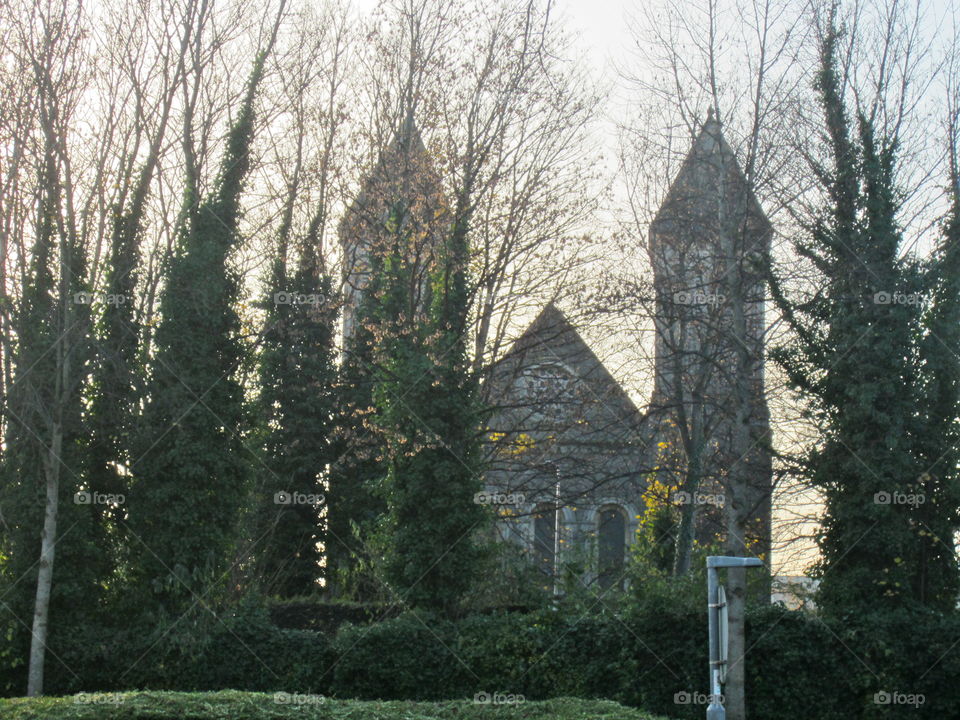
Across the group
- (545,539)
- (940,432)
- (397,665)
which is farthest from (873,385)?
(545,539)

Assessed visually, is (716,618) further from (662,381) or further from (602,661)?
(662,381)

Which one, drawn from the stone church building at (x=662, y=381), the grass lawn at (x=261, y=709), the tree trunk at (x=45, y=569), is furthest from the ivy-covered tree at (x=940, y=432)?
the tree trunk at (x=45, y=569)

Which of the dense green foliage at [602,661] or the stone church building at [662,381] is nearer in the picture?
the dense green foliage at [602,661]

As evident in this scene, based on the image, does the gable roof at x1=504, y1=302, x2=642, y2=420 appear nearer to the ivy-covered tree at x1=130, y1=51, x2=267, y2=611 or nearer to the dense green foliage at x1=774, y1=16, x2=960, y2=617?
the dense green foliage at x1=774, y1=16, x2=960, y2=617

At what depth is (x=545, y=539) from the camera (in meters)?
34.6

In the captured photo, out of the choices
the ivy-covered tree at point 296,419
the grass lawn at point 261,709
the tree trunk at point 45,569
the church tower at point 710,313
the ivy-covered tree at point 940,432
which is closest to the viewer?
the grass lawn at point 261,709

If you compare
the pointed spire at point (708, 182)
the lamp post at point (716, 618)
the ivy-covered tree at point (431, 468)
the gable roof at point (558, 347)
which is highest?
the pointed spire at point (708, 182)

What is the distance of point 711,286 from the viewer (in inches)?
985

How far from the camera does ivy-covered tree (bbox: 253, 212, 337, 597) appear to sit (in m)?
24.5

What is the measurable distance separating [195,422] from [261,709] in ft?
30.0

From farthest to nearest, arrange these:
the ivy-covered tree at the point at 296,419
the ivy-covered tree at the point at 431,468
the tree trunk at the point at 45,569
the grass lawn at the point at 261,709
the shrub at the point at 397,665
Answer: the ivy-covered tree at the point at 296,419 < the ivy-covered tree at the point at 431,468 < the tree trunk at the point at 45,569 < the shrub at the point at 397,665 < the grass lawn at the point at 261,709

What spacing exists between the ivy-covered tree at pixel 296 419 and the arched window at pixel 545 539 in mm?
5103

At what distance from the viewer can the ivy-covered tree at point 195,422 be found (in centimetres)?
1838

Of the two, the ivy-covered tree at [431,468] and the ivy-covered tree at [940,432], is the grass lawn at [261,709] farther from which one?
the ivy-covered tree at [940,432]
